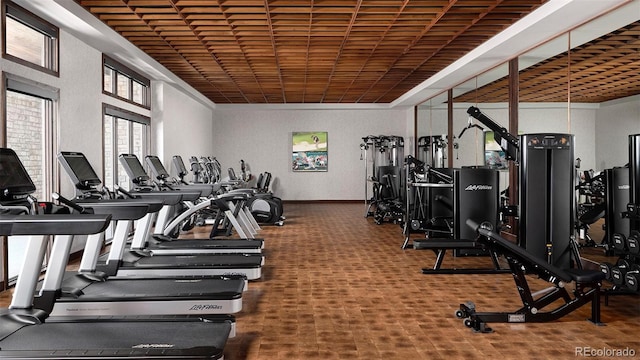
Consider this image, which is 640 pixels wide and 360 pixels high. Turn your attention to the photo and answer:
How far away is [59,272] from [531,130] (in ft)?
19.3

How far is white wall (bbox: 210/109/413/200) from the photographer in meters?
15.7

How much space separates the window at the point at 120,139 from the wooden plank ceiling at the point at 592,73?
5761mm

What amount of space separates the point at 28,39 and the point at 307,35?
3.28 metres

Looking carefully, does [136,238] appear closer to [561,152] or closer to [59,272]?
[59,272]

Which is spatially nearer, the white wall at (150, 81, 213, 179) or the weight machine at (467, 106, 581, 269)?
the weight machine at (467, 106, 581, 269)

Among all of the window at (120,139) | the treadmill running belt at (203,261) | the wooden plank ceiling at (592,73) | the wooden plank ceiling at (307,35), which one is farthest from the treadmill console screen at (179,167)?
the wooden plank ceiling at (592,73)

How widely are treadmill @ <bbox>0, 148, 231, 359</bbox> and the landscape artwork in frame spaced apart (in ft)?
40.7

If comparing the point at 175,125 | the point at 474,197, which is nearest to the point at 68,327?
the point at 474,197

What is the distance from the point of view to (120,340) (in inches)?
114

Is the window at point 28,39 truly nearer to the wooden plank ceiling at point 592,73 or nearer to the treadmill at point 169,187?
the treadmill at point 169,187

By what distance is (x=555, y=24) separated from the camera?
6.06 m

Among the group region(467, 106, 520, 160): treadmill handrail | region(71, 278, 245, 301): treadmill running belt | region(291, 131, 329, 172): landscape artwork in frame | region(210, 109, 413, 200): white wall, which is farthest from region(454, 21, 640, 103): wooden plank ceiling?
region(291, 131, 329, 172): landscape artwork in frame

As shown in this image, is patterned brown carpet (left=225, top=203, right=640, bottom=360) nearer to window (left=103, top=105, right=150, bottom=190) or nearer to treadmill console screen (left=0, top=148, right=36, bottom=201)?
treadmill console screen (left=0, top=148, right=36, bottom=201)

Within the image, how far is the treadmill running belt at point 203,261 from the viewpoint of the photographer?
16.9ft
